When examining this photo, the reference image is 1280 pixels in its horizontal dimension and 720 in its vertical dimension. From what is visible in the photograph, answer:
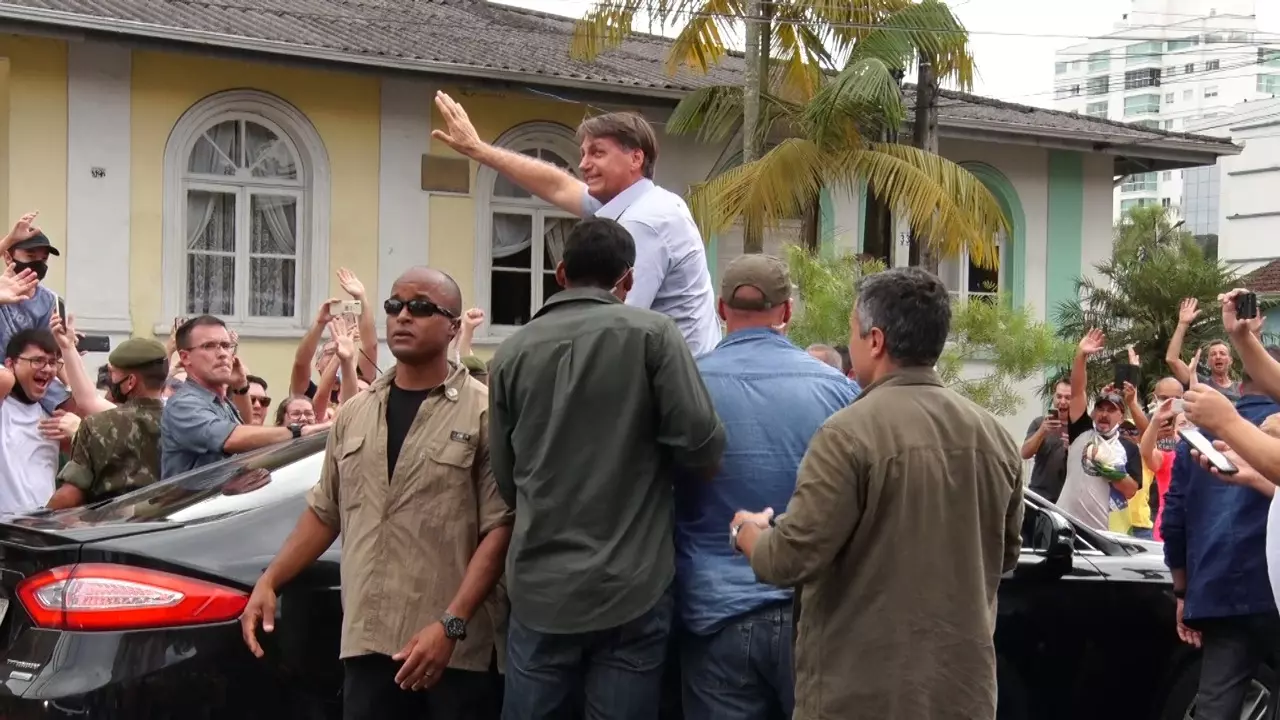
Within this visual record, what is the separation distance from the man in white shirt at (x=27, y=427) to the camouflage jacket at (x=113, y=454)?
2.71 feet

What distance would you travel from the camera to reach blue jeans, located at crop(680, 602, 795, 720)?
157 inches

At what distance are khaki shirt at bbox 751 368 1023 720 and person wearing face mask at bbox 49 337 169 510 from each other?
343cm

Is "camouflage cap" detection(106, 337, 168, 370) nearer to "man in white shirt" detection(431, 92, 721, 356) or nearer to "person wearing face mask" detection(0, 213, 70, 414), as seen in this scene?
"person wearing face mask" detection(0, 213, 70, 414)

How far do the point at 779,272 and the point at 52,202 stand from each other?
11147 mm

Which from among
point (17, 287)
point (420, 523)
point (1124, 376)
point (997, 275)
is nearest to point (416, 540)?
point (420, 523)

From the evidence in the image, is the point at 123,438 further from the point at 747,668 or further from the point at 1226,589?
the point at 1226,589

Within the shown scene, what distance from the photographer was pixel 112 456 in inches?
243

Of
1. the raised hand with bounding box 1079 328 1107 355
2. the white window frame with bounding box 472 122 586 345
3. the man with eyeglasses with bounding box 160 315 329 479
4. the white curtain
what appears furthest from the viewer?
the white window frame with bounding box 472 122 586 345

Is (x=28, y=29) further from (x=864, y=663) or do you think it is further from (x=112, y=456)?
(x=864, y=663)

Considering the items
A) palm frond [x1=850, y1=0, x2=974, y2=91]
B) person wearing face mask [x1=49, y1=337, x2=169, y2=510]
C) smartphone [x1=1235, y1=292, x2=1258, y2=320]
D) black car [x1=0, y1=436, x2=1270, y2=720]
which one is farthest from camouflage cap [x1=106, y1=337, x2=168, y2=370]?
palm frond [x1=850, y1=0, x2=974, y2=91]

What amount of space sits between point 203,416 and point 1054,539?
3176mm

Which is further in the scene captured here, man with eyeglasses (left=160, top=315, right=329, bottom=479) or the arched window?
the arched window

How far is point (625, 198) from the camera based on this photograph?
15.1ft

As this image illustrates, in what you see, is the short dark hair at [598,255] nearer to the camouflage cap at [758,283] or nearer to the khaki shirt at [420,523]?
the camouflage cap at [758,283]
